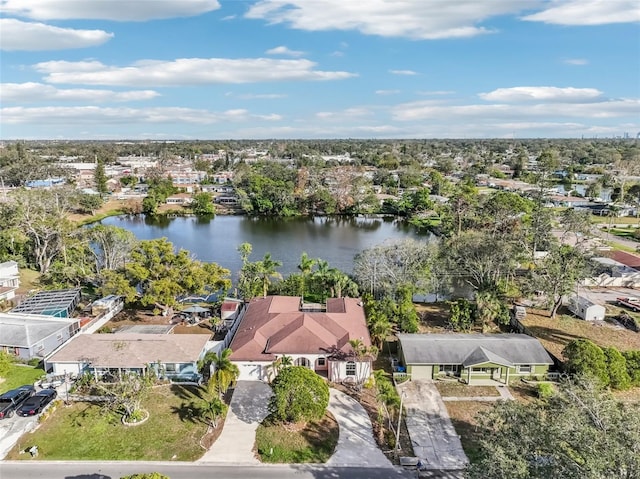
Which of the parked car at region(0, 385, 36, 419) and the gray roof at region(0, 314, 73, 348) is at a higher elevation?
the gray roof at region(0, 314, 73, 348)

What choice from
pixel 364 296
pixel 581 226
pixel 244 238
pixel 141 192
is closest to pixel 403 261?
pixel 364 296

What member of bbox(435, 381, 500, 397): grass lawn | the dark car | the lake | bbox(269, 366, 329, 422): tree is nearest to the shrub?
bbox(435, 381, 500, 397): grass lawn

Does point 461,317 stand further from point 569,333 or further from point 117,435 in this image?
point 117,435

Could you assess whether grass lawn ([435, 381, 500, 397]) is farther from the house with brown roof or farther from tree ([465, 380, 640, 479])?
tree ([465, 380, 640, 479])

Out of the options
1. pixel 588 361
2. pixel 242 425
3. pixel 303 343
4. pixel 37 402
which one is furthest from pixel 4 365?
pixel 588 361

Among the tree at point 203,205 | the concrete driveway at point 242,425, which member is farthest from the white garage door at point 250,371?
the tree at point 203,205

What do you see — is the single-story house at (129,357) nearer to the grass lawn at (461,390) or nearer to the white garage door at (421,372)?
the white garage door at (421,372)
